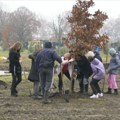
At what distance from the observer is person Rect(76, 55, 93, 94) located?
13.0 metres

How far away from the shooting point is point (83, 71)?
521 inches

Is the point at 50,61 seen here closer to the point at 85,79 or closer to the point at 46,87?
the point at 46,87

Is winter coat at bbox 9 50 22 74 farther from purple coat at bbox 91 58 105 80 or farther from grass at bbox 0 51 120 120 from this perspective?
purple coat at bbox 91 58 105 80

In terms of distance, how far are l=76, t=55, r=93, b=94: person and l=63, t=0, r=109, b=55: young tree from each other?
1.18ft

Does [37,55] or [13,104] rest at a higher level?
[37,55]

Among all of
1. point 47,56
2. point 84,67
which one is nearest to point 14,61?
point 47,56

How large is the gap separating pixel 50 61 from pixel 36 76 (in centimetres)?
115

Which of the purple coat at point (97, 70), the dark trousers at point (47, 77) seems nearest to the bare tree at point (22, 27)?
the purple coat at point (97, 70)

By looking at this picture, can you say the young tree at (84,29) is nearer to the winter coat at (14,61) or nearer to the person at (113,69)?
the person at (113,69)

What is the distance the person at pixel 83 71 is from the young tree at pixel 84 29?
0.36 meters

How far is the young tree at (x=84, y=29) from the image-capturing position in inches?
497

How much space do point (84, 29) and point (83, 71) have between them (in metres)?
1.44

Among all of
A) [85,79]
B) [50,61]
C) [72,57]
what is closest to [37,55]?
[50,61]

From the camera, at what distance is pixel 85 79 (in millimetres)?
13414
